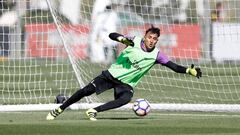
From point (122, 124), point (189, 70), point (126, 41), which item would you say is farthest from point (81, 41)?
point (122, 124)

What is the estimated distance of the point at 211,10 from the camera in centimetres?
1691

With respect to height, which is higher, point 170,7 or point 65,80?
point 170,7

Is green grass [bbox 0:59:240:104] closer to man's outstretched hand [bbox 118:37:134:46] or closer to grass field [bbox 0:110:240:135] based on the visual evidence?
grass field [bbox 0:110:240:135]

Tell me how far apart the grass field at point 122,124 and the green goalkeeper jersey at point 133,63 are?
584 millimetres

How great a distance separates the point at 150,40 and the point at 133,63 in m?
0.42

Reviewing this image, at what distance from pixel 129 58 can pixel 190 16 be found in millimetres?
4403

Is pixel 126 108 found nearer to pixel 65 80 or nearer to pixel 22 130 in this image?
pixel 65 80

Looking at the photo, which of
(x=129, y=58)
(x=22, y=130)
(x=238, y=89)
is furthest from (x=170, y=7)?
(x=22, y=130)

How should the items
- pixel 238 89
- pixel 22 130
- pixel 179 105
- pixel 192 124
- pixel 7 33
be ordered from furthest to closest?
pixel 238 89 < pixel 7 33 < pixel 179 105 < pixel 192 124 < pixel 22 130

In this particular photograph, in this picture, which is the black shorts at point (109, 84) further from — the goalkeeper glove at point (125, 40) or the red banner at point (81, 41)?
the red banner at point (81, 41)

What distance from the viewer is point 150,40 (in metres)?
12.7

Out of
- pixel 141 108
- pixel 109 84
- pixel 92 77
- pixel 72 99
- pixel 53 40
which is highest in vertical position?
pixel 53 40

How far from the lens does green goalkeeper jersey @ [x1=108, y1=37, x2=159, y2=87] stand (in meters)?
12.8

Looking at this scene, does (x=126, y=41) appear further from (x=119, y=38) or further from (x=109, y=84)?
(x=109, y=84)
